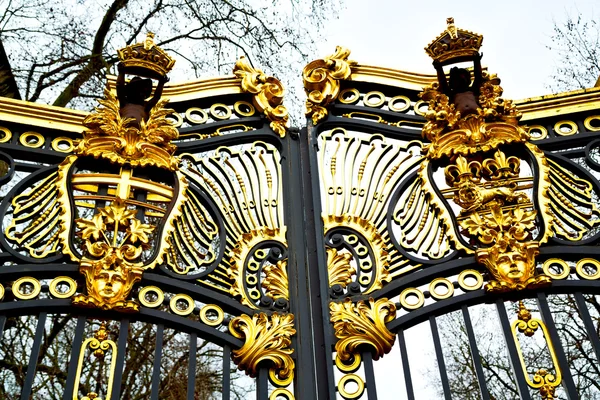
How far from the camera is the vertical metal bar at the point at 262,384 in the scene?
3189mm

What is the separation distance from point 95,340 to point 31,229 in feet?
2.33

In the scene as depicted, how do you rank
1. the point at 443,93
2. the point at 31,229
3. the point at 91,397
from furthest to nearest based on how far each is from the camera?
the point at 443,93, the point at 31,229, the point at 91,397

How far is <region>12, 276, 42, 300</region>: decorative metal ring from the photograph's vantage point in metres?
3.33

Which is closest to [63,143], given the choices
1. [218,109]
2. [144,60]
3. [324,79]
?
[144,60]

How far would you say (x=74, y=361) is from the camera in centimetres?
314

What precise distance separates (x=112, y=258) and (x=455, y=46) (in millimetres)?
2140

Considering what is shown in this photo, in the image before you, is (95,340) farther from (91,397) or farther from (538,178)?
(538,178)

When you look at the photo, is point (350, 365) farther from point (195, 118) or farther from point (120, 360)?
point (195, 118)

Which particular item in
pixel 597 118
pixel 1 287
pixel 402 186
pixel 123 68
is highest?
pixel 123 68

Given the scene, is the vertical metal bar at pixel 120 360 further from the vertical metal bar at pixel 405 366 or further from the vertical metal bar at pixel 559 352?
the vertical metal bar at pixel 559 352

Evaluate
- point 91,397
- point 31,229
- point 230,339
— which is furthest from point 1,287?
point 230,339

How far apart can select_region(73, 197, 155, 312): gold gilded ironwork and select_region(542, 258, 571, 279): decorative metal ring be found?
5.98 feet

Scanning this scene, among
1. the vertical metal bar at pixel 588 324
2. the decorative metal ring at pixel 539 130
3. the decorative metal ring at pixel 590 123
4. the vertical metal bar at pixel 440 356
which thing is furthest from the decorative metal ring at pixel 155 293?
the decorative metal ring at pixel 590 123

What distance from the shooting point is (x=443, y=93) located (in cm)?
425
